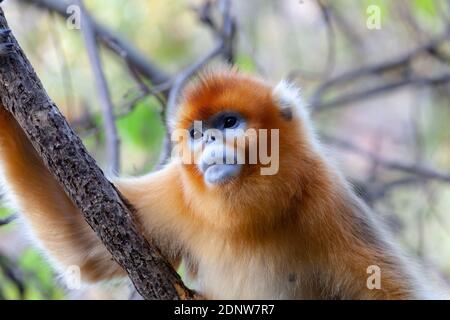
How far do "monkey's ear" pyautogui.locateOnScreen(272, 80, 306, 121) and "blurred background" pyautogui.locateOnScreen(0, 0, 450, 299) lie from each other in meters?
0.50

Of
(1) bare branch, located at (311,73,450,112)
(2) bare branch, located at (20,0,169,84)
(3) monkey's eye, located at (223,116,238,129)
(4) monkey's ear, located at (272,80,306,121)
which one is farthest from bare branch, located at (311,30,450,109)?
(3) monkey's eye, located at (223,116,238,129)

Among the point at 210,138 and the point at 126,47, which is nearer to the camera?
the point at 210,138

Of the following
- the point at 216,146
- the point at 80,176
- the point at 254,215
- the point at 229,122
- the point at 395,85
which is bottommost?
the point at 254,215

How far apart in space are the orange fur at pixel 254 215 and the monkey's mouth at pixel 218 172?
6 centimetres

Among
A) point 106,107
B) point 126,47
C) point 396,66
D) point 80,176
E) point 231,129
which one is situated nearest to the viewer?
point 80,176

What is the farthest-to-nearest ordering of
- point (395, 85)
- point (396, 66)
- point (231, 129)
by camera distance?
point (396, 66) → point (395, 85) → point (231, 129)

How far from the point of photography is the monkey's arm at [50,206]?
3402mm

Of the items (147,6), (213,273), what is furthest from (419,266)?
(147,6)

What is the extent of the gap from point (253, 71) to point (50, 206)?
7.55 ft

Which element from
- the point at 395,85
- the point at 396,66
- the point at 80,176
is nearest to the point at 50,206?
the point at 80,176

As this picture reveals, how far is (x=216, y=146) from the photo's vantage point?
312 centimetres

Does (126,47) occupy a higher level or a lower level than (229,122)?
higher

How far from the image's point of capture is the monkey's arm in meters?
3.40

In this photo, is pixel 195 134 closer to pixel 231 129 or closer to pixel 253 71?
pixel 231 129
